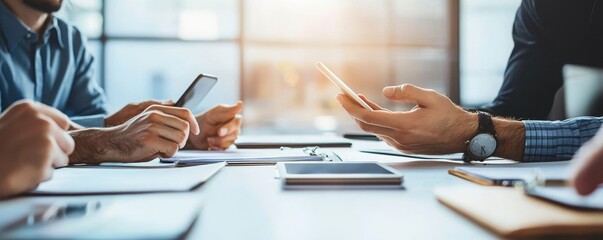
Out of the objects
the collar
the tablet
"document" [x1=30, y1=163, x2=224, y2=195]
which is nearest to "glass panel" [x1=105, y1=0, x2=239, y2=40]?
the collar

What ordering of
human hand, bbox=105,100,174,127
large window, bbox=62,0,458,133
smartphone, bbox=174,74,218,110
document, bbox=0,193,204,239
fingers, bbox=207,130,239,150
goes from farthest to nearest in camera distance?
large window, bbox=62,0,458,133, human hand, bbox=105,100,174,127, fingers, bbox=207,130,239,150, smartphone, bbox=174,74,218,110, document, bbox=0,193,204,239

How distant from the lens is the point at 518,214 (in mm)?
445

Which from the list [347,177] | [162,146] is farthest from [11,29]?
[347,177]

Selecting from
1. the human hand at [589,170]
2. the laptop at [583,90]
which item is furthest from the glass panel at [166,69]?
the human hand at [589,170]

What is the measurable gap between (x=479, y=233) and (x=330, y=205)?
180mm

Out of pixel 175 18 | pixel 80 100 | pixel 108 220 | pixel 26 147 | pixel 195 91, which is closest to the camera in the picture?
pixel 108 220

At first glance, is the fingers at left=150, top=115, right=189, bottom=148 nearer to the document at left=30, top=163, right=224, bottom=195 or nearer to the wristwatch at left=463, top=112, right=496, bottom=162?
the document at left=30, top=163, right=224, bottom=195

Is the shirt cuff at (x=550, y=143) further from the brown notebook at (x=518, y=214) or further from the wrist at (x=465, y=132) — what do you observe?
the brown notebook at (x=518, y=214)

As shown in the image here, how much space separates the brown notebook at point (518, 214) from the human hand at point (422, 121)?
16.2 inches

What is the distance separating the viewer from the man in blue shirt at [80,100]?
98 centimetres

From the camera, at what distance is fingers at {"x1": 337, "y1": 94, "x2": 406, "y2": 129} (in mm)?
983

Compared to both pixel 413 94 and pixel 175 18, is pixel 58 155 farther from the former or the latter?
pixel 175 18

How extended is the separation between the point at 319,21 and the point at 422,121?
2.95 metres

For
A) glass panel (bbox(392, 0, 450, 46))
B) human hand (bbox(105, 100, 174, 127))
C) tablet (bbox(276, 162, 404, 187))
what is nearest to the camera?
tablet (bbox(276, 162, 404, 187))
